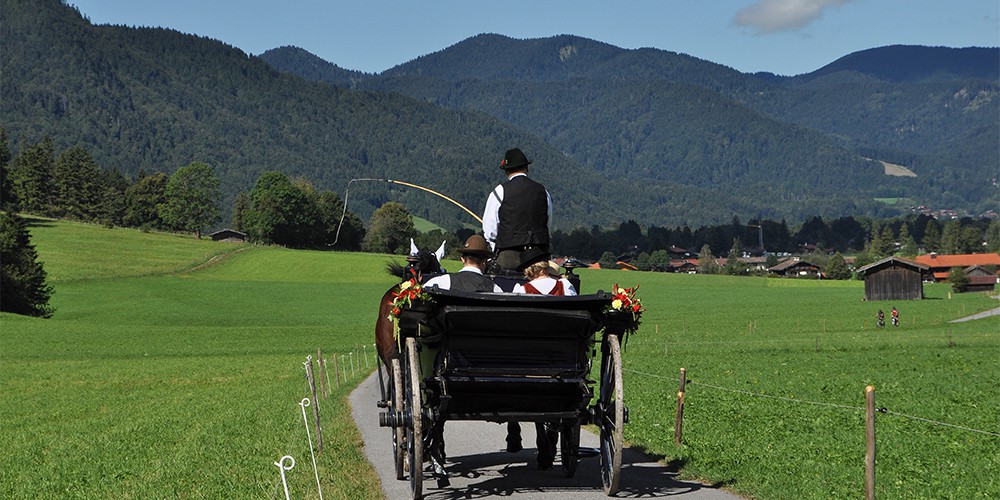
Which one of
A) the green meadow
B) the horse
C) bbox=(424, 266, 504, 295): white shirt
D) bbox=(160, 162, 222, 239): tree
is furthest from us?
bbox=(160, 162, 222, 239): tree

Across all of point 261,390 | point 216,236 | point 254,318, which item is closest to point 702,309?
point 254,318

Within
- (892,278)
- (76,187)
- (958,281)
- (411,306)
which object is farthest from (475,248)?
(76,187)

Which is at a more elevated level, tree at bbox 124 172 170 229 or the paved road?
tree at bbox 124 172 170 229

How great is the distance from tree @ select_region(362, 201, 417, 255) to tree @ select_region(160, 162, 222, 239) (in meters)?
23.8

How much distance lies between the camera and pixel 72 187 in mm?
147000

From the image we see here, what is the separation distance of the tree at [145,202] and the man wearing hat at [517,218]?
142762mm

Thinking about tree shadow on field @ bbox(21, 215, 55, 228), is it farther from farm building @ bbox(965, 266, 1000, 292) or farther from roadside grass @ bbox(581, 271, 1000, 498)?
farm building @ bbox(965, 266, 1000, 292)

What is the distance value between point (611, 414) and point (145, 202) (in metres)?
147

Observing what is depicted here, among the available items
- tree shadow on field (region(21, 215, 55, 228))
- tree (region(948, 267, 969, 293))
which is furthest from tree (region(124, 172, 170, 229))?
tree (region(948, 267, 969, 293))

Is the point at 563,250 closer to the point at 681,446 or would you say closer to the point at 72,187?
the point at 72,187

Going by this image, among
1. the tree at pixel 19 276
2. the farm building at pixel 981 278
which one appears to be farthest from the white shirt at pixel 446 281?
the farm building at pixel 981 278

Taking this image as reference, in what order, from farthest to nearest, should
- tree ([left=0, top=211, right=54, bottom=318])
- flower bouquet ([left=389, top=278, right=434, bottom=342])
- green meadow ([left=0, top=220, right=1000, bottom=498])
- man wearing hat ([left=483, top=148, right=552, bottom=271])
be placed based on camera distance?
1. tree ([left=0, top=211, right=54, bottom=318])
2. green meadow ([left=0, top=220, right=1000, bottom=498])
3. man wearing hat ([left=483, top=148, right=552, bottom=271])
4. flower bouquet ([left=389, top=278, right=434, bottom=342])

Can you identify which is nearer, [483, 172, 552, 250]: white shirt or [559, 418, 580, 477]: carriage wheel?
[559, 418, 580, 477]: carriage wheel

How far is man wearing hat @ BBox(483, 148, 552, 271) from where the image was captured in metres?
11.8
